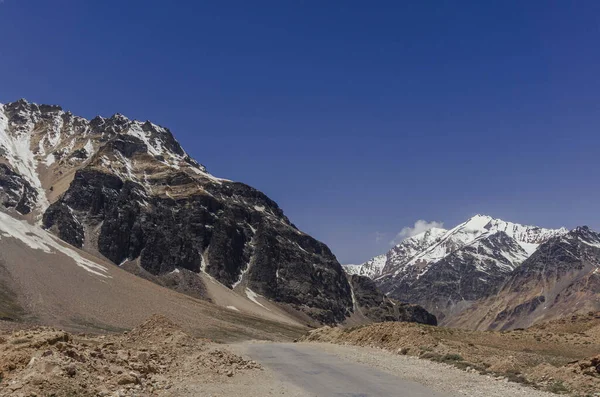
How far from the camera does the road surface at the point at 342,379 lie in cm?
1869

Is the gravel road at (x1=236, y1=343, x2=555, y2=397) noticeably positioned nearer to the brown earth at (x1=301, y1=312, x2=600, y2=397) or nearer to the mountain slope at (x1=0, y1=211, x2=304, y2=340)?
the brown earth at (x1=301, y1=312, x2=600, y2=397)

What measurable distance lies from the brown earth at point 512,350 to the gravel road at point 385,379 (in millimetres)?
1391

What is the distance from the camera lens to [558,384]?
66.0ft

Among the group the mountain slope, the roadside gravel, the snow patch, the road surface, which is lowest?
the mountain slope

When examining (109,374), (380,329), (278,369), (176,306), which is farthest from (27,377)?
(176,306)

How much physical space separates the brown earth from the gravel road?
1391mm

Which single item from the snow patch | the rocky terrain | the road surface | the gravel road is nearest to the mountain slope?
the snow patch

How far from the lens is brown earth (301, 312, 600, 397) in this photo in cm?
2091

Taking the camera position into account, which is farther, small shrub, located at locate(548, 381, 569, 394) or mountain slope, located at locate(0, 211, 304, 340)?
mountain slope, located at locate(0, 211, 304, 340)

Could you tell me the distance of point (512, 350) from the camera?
41844mm

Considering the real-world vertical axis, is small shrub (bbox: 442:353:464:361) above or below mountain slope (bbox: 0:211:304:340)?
above

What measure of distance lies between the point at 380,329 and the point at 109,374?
3007 centimetres

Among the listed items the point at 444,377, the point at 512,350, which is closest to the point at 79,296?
the point at 512,350

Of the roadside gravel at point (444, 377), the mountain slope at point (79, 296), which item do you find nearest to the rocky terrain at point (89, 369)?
the roadside gravel at point (444, 377)
